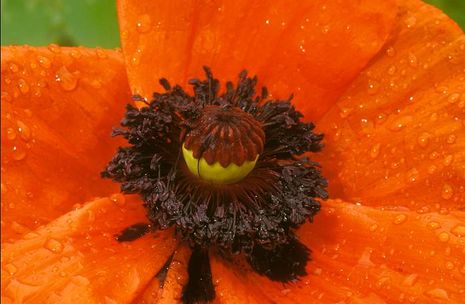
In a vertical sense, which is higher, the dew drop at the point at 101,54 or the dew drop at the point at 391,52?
the dew drop at the point at 391,52

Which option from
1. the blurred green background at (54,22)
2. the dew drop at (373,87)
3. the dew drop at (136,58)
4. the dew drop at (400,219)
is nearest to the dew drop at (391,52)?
the dew drop at (373,87)

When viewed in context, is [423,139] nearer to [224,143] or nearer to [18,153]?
[224,143]

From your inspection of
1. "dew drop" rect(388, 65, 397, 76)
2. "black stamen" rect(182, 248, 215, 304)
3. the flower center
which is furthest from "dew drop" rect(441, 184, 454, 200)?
"black stamen" rect(182, 248, 215, 304)

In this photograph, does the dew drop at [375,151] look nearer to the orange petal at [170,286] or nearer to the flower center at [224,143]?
the flower center at [224,143]

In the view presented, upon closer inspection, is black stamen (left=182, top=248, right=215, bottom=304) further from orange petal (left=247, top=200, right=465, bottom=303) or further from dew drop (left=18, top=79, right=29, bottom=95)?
dew drop (left=18, top=79, right=29, bottom=95)

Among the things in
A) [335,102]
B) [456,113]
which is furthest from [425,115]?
[335,102]

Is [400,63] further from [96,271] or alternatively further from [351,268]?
[96,271]

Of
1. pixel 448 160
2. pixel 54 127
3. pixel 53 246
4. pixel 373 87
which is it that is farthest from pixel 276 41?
pixel 53 246
